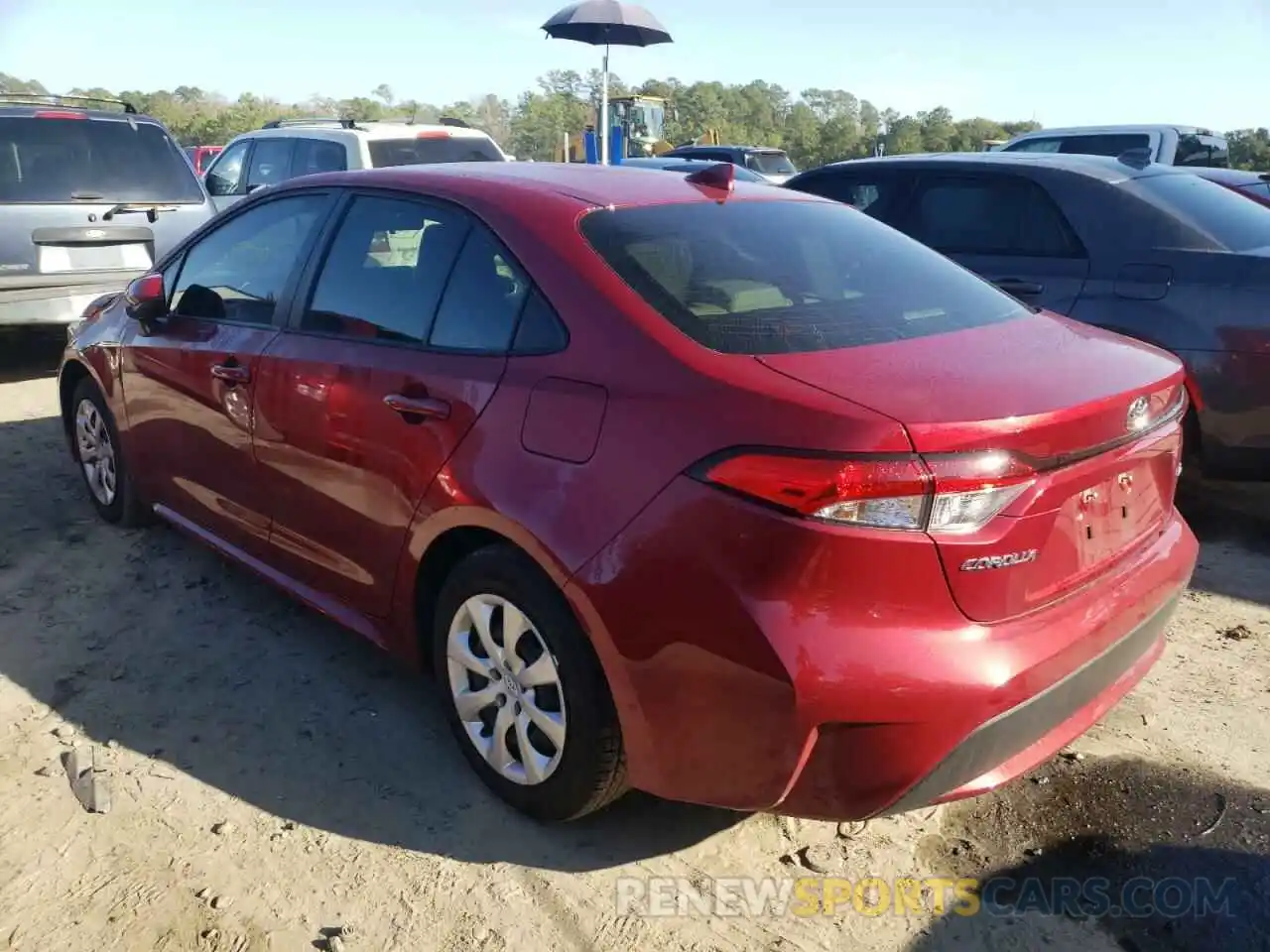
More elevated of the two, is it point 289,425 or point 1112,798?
point 289,425

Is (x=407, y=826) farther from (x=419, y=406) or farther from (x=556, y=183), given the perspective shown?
(x=556, y=183)

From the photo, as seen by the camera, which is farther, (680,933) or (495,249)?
(495,249)

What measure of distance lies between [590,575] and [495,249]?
0.98 meters

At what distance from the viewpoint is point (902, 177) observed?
5.63 meters

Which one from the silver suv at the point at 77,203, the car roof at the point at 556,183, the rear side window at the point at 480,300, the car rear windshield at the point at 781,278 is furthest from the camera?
the silver suv at the point at 77,203

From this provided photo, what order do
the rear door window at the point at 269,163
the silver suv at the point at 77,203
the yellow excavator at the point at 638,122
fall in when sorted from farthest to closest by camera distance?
the yellow excavator at the point at 638,122 < the rear door window at the point at 269,163 < the silver suv at the point at 77,203

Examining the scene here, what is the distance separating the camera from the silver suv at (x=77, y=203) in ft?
22.9

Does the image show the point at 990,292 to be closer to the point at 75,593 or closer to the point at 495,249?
the point at 495,249

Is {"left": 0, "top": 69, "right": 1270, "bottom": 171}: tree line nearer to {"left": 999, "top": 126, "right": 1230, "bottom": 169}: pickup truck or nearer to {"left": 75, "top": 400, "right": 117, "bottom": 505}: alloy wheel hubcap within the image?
{"left": 999, "top": 126, "right": 1230, "bottom": 169}: pickup truck

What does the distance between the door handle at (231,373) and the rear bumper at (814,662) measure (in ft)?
5.61

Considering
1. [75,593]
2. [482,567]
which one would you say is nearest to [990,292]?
[482,567]

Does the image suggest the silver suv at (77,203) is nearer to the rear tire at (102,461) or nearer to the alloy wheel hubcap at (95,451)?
the rear tire at (102,461)

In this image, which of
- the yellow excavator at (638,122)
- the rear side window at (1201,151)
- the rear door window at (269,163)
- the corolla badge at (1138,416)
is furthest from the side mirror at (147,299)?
the yellow excavator at (638,122)

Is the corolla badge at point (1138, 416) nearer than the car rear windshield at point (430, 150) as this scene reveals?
Yes
